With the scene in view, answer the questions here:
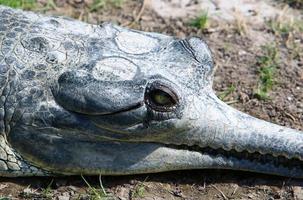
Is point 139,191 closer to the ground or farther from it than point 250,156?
closer to the ground

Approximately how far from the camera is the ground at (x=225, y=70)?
4250 mm

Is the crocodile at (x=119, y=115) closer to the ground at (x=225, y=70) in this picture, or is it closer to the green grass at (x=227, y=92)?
the ground at (x=225, y=70)

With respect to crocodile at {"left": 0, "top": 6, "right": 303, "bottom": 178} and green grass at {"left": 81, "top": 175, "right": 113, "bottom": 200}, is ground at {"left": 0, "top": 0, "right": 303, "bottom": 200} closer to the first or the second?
green grass at {"left": 81, "top": 175, "right": 113, "bottom": 200}

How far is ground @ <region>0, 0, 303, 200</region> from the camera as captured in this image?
4250 mm

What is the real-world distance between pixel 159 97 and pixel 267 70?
170cm

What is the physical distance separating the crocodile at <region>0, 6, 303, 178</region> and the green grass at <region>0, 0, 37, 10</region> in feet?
4.96

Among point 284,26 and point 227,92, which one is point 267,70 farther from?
point 284,26

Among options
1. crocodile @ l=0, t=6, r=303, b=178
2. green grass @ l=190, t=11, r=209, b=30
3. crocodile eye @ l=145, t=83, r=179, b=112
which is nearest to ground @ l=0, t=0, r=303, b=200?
green grass @ l=190, t=11, r=209, b=30

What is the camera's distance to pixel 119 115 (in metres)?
3.97

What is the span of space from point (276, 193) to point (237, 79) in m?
1.36

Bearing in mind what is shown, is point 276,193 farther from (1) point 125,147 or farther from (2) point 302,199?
(1) point 125,147

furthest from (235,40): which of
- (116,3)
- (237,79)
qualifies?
(116,3)

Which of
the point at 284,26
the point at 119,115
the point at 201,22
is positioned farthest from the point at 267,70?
the point at 119,115

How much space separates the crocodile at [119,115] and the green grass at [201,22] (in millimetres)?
1600
